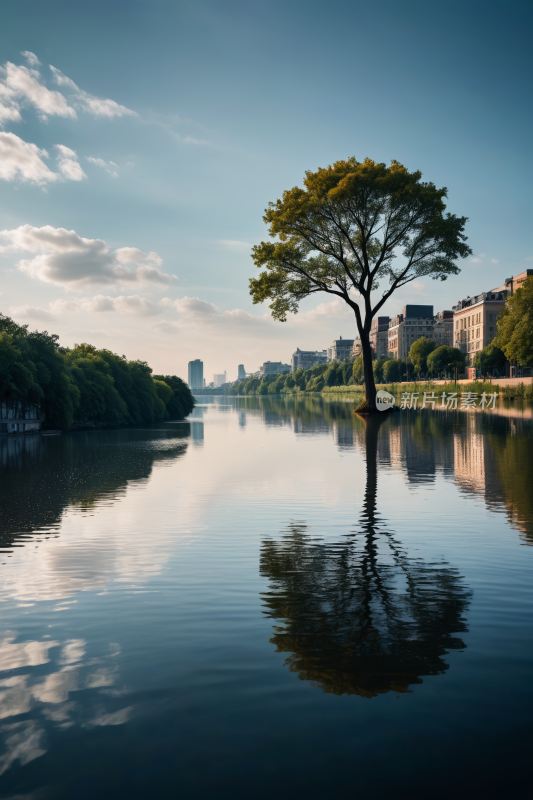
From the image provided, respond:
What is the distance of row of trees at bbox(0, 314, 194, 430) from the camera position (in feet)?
125

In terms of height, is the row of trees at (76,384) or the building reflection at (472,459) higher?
the row of trees at (76,384)

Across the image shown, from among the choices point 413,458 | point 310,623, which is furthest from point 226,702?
point 413,458

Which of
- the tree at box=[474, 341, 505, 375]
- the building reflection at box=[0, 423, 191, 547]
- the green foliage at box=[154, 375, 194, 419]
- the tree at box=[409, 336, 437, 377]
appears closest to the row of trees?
the green foliage at box=[154, 375, 194, 419]

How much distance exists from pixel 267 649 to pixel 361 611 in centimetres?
126

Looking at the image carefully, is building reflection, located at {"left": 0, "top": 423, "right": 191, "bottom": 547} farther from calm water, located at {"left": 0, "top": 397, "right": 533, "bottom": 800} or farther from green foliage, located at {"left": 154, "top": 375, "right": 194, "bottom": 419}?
green foliage, located at {"left": 154, "top": 375, "right": 194, "bottom": 419}

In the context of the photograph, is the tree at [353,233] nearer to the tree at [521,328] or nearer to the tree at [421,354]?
the tree at [521,328]

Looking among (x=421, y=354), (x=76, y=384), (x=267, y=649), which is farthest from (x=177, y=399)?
(x=421, y=354)

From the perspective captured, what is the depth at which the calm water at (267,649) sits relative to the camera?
10.9 feet

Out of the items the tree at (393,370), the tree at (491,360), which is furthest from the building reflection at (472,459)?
the tree at (393,370)

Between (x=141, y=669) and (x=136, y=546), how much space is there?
4.08 metres

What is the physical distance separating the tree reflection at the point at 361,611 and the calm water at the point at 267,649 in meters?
0.03

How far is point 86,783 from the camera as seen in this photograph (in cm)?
322

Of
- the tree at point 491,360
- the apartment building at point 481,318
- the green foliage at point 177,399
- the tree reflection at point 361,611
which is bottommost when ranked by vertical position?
the tree reflection at point 361,611

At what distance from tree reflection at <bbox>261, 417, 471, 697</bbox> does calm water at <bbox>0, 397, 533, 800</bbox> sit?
0.03m
